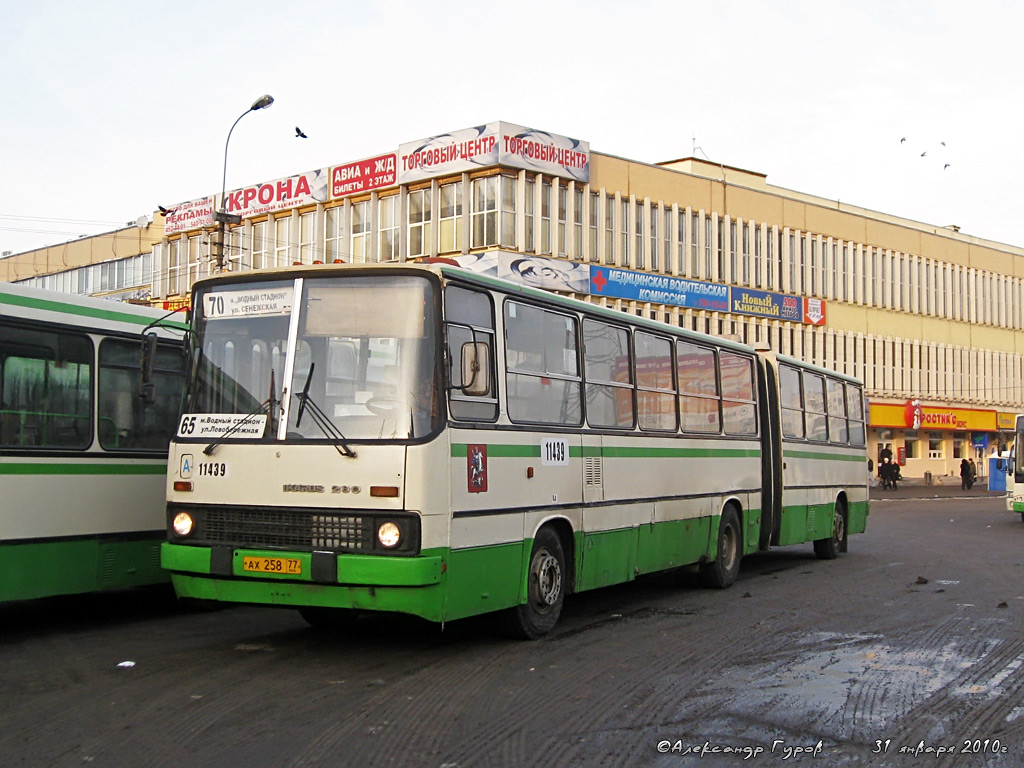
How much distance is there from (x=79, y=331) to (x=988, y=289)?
6697 centimetres

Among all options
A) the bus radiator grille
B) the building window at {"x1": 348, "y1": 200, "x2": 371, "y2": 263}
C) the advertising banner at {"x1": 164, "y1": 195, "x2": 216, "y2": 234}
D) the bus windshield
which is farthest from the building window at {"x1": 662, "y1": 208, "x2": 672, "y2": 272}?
the bus radiator grille

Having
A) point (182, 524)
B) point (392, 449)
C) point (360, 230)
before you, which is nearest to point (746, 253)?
point (360, 230)

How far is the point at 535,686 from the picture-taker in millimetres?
7898

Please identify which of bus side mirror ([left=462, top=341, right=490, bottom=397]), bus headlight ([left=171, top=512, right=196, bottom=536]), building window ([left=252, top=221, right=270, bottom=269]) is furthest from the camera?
building window ([left=252, top=221, right=270, bottom=269])

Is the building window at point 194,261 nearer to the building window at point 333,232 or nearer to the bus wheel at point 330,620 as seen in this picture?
the building window at point 333,232

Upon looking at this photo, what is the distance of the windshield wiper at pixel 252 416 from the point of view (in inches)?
341

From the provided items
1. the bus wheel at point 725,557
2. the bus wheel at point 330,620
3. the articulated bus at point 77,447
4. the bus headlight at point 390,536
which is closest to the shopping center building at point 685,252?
the bus wheel at point 725,557

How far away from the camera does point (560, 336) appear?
1047 centimetres

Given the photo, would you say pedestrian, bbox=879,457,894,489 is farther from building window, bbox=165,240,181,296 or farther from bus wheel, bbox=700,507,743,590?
bus wheel, bbox=700,507,743,590

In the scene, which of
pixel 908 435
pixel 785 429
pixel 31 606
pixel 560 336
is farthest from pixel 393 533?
pixel 908 435

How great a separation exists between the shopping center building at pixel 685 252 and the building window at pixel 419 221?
6 cm

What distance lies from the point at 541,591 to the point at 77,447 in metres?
4.34

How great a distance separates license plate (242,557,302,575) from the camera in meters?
8.34

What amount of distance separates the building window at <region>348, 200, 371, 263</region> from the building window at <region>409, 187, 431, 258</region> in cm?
254
